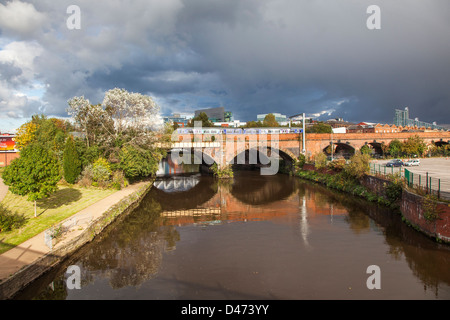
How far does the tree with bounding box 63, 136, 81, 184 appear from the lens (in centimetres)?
2897

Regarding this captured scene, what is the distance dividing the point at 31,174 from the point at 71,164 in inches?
Answer: 538

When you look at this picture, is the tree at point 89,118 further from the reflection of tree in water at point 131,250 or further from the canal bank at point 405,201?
the canal bank at point 405,201

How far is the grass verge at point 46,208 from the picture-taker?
47.2 ft

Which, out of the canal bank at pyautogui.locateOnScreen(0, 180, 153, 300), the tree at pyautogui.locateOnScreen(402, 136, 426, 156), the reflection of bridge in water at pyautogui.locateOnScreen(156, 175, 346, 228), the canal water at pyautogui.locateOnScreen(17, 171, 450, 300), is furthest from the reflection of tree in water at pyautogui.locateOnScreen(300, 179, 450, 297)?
the tree at pyautogui.locateOnScreen(402, 136, 426, 156)

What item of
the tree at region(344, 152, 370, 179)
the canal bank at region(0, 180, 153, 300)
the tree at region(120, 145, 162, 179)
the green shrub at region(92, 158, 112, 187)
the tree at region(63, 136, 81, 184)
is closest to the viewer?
the canal bank at region(0, 180, 153, 300)

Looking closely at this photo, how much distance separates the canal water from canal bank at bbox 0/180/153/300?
419mm

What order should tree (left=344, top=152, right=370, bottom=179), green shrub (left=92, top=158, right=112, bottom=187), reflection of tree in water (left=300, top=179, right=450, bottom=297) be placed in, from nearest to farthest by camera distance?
reflection of tree in water (left=300, top=179, right=450, bottom=297)
tree (left=344, top=152, right=370, bottom=179)
green shrub (left=92, top=158, right=112, bottom=187)

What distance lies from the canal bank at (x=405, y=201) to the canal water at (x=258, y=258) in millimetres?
581

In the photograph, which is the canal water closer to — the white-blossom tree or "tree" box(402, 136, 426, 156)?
the white-blossom tree

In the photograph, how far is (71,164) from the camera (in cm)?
2925

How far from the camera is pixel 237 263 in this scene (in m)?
13.5

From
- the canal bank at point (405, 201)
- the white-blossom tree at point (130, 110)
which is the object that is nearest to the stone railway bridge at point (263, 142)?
the white-blossom tree at point (130, 110)
